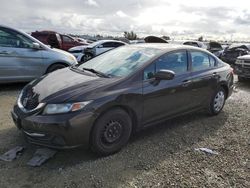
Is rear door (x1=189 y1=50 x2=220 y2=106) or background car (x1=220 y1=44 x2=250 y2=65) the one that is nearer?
rear door (x1=189 y1=50 x2=220 y2=106)

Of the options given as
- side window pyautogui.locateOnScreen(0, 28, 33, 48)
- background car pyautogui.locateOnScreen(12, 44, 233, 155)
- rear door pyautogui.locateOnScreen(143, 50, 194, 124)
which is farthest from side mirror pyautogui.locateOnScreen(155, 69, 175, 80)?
side window pyautogui.locateOnScreen(0, 28, 33, 48)

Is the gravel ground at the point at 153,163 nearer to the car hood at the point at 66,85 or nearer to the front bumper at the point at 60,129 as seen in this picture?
the front bumper at the point at 60,129

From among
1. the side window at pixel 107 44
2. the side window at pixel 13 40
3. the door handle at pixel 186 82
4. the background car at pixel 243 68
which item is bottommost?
the background car at pixel 243 68

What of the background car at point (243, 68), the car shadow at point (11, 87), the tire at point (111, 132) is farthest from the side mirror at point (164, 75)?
the background car at point (243, 68)

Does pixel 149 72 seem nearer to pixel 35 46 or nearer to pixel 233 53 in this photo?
pixel 35 46

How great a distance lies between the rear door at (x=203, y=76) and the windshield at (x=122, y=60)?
2.72 ft

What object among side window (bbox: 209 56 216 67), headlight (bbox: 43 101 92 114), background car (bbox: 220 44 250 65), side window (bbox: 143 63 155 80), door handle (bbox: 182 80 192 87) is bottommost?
background car (bbox: 220 44 250 65)

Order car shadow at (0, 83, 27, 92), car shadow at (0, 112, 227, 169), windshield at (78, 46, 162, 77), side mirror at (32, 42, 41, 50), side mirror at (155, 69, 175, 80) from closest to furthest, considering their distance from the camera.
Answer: car shadow at (0, 112, 227, 169) < side mirror at (155, 69, 175, 80) < windshield at (78, 46, 162, 77) < side mirror at (32, 42, 41, 50) < car shadow at (0, 83, 27, 92)

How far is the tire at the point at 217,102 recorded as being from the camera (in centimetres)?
578

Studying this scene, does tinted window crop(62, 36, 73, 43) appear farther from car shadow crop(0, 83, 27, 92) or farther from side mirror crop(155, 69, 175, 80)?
side mirror crop(155, 69, 175, 80)

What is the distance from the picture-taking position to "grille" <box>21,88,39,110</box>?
3812 mm

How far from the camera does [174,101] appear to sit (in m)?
4.80

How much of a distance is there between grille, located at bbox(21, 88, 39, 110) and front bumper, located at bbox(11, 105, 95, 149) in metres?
0.15

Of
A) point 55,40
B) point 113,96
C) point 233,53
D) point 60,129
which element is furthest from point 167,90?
point 233,53
